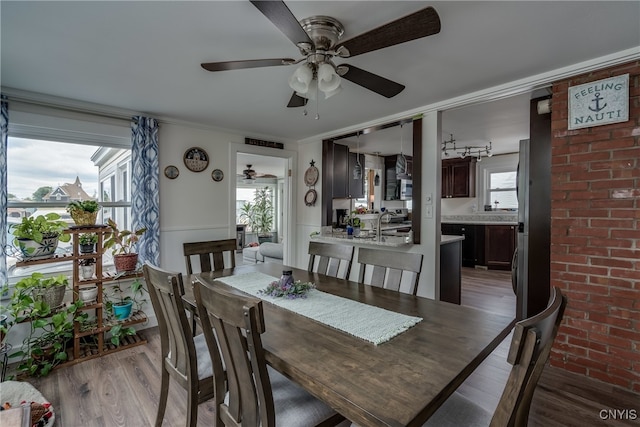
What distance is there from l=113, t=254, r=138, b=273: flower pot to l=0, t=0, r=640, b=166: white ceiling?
59.1 inches

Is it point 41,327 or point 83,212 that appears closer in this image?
point 41,327

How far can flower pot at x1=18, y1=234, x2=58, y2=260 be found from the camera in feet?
7.65

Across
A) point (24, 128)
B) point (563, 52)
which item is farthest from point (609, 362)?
point (24, 128)

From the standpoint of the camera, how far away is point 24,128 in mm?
2668

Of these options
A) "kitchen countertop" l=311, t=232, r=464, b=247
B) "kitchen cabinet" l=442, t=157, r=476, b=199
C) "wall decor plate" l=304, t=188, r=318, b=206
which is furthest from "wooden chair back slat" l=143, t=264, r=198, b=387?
"kitchen cabinet" l=442, t=157, r=476, b=199

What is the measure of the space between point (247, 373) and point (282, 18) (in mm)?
1408

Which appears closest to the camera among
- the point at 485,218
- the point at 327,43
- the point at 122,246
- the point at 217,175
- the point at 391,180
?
the point at 327,43

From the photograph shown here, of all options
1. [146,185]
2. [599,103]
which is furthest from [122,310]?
[599,103]

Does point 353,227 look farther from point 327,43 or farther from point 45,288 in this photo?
point 45,288

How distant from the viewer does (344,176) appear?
453 cm

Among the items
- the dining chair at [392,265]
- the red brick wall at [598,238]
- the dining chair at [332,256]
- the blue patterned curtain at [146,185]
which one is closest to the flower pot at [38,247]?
the blue patterned curtain at [146,185]

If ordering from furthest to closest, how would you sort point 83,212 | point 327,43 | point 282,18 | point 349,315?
1. point 83,212
2. point 327,43
3. point 349,315
4. point 282,18

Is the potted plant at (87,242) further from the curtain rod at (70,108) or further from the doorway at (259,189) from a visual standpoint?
the doorway at (259,189)

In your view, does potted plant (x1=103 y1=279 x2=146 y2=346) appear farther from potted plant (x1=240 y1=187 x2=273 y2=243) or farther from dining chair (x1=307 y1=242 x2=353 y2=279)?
potted plant (x1=240 y1=187 x2=273 y2=243)
